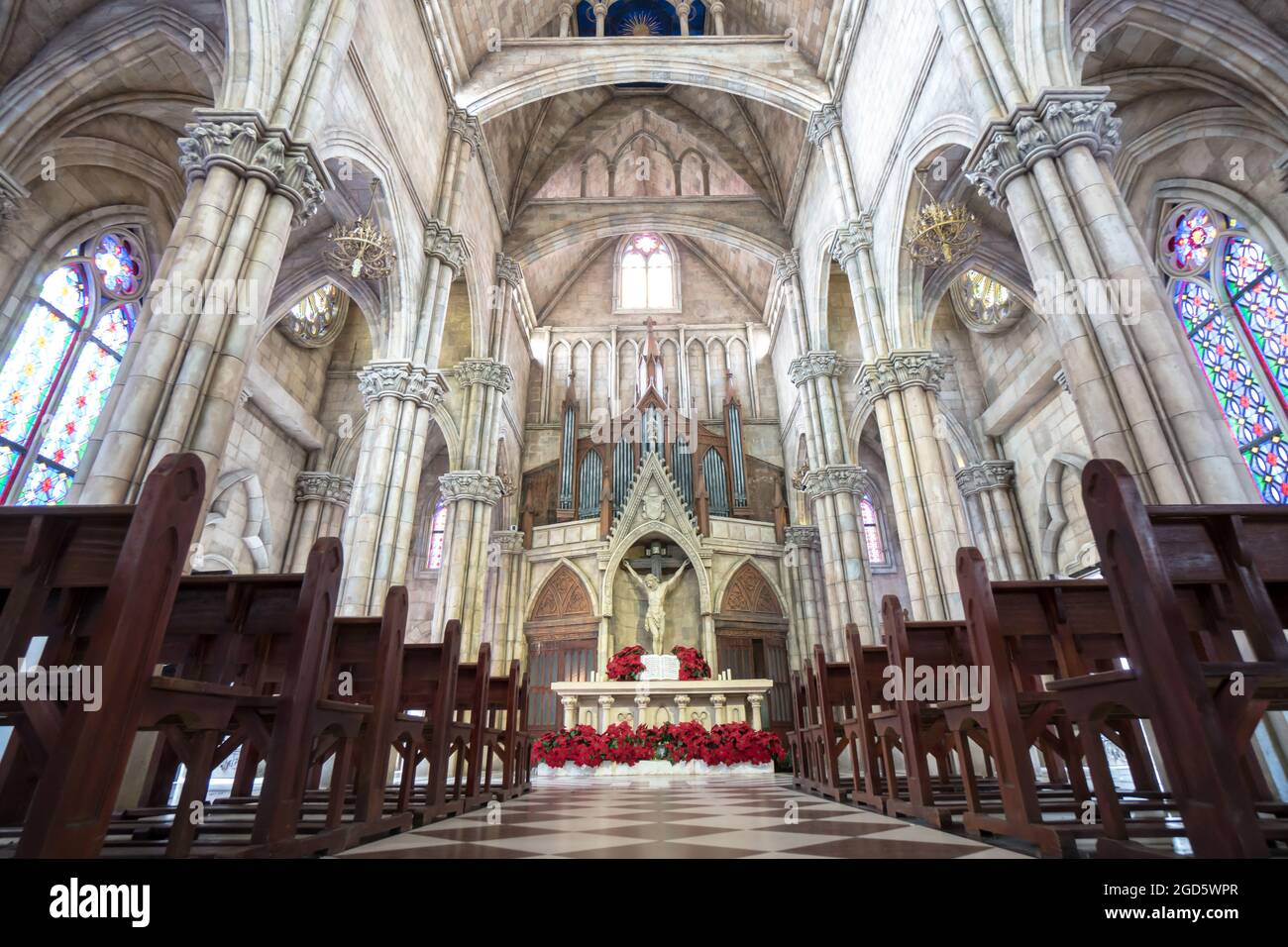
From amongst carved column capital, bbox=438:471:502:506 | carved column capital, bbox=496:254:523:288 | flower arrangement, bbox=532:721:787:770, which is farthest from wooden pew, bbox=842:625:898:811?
carved column capital, bbox=496:254:523:288

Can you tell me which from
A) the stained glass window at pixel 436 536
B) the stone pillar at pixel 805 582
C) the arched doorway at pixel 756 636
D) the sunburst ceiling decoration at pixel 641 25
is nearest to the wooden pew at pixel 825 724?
the arched doorway at pixel 756 636

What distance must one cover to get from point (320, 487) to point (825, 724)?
14.8 metres

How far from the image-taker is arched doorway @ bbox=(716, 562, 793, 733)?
1736 centimetres

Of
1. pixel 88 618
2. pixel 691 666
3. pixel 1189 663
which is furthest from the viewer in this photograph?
pixel 691 666

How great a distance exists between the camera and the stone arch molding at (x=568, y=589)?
1798 cm

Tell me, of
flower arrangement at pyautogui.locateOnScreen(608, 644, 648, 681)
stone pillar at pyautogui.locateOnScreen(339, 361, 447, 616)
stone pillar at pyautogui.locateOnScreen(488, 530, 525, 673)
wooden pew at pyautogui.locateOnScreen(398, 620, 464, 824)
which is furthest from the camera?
stone pillar at pyautogui.locateOnScreen(488, 530, 525, 673)

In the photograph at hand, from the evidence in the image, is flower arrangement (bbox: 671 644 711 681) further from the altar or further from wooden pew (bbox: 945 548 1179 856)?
wooden pew (bbox: 945 548 1179 856)

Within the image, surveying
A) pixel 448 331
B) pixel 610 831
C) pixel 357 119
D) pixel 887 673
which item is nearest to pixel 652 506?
pixel 448 331

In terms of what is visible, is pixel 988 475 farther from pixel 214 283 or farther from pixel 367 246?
pixel 214 283

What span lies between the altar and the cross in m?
6.27

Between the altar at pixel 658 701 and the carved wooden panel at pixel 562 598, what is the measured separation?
19.6ft

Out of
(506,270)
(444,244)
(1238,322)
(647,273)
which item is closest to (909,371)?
(1238,322)

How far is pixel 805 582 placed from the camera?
17875mm

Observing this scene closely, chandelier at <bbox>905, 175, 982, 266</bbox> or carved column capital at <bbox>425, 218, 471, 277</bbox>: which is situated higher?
carved column capital at <bbox>425, 218, 471, 277</bbox>
